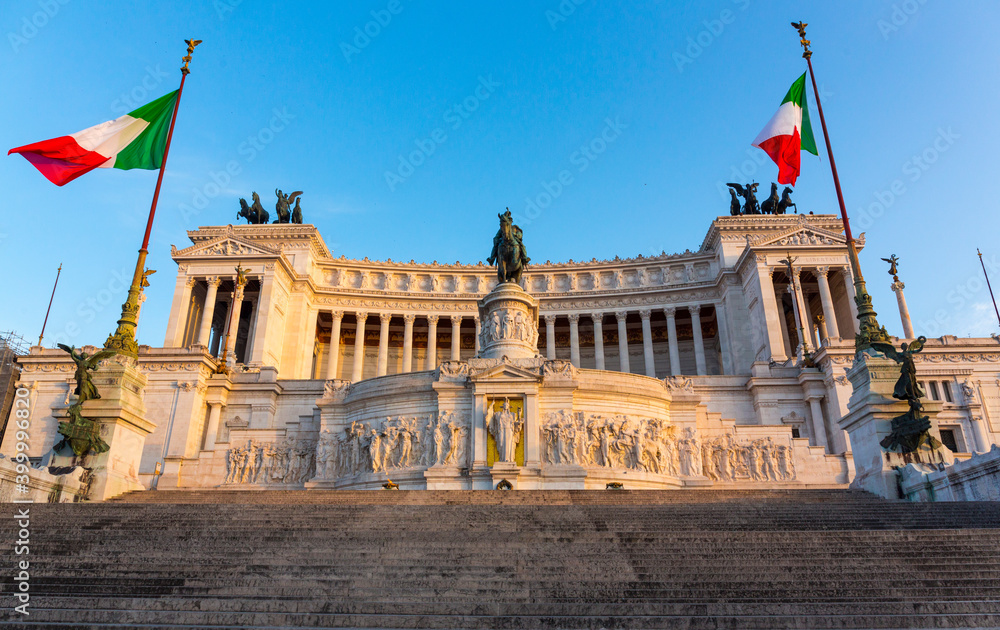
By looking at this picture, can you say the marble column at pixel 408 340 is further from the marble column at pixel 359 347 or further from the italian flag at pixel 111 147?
the italian flag at pixel 111 147

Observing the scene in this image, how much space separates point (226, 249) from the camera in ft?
168

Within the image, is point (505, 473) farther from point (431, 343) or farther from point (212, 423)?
point (431, 343)

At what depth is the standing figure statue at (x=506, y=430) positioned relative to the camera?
74.7ft

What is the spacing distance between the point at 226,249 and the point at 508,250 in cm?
3110

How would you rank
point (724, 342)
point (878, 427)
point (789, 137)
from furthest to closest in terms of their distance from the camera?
point (724, 342) < point (789, 137) < point (878, 427)

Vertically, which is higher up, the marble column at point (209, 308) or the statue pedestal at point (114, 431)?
the marble column at point (209, 308)

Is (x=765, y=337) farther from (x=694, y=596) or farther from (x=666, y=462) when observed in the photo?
(x=694, y=596)

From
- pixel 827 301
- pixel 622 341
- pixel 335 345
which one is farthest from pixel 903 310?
pixel 335 345

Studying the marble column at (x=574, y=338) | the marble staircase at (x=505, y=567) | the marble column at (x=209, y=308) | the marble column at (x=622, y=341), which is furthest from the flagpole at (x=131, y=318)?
the marble column at (x=622, y=341)

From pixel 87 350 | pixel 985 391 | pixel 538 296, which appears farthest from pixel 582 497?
pixel 538 296

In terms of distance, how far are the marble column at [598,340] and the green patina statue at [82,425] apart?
41.0 metres

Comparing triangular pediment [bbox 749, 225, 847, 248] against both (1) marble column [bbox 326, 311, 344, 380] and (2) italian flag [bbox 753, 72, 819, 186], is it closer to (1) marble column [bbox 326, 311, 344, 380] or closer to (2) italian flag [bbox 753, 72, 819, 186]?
(2) italian flag [bbox 753, 72, 819, 186]

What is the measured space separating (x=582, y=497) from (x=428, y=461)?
29.1 ft

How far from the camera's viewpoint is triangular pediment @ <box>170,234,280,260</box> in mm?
50844
